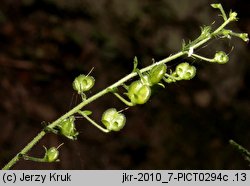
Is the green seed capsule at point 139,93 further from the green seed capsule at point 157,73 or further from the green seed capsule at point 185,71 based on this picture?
the green seed capsule at point 185,71

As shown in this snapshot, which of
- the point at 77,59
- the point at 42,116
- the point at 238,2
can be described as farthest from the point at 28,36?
the point at 238,2

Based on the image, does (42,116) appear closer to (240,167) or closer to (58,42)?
(58,42)

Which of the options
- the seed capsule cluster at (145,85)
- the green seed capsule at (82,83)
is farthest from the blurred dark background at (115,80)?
the seed capsule cluster at (145,85)

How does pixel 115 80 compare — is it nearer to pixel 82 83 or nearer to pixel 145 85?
pixel 82 83

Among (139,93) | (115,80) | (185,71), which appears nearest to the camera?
(139,93)

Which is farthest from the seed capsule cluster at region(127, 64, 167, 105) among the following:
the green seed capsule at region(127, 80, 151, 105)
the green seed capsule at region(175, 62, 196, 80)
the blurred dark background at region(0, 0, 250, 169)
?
the blurred dark background at region(0, 0, 250, 169)

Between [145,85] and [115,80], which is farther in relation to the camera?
[115,80]

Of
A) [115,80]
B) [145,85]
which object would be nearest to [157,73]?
[145,85]

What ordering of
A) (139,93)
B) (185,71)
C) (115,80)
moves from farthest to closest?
(115,80) → (185,71) → (139,93)
